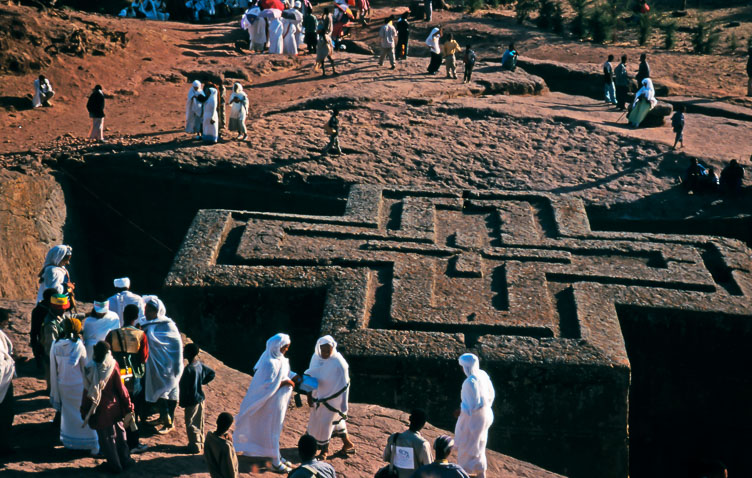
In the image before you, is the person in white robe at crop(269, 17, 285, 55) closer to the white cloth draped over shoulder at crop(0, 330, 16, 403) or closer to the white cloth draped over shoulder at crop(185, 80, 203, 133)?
the white cloth draped over shoulder at crop(185, 80, 203, 133)

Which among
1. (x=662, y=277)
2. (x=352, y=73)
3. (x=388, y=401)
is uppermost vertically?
(x=352, y=73)

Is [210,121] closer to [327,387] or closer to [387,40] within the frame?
[387,40]

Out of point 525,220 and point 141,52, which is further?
point 141,52

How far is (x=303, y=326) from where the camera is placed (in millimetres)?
10094

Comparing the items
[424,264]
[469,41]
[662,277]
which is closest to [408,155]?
[424,264]

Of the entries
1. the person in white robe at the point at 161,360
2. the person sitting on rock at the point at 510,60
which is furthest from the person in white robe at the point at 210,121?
the person sitting on rock at the point at 510,60

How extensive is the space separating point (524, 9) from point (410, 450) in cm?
2253

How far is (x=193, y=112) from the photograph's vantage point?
14.7 metres

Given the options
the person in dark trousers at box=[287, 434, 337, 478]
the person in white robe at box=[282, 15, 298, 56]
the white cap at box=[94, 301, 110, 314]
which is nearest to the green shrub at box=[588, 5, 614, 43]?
the person in white robe at box=[282, 15, 298, 56]

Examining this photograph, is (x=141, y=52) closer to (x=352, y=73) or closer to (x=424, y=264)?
(x=352, y=73)

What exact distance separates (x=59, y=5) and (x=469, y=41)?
10.8m

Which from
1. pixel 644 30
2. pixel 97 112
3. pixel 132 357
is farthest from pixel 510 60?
pixel 132 357

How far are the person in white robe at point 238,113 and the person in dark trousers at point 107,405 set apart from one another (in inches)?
332

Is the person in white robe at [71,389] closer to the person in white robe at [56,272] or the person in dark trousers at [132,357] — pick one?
the person in dark trousers at [132,357]
